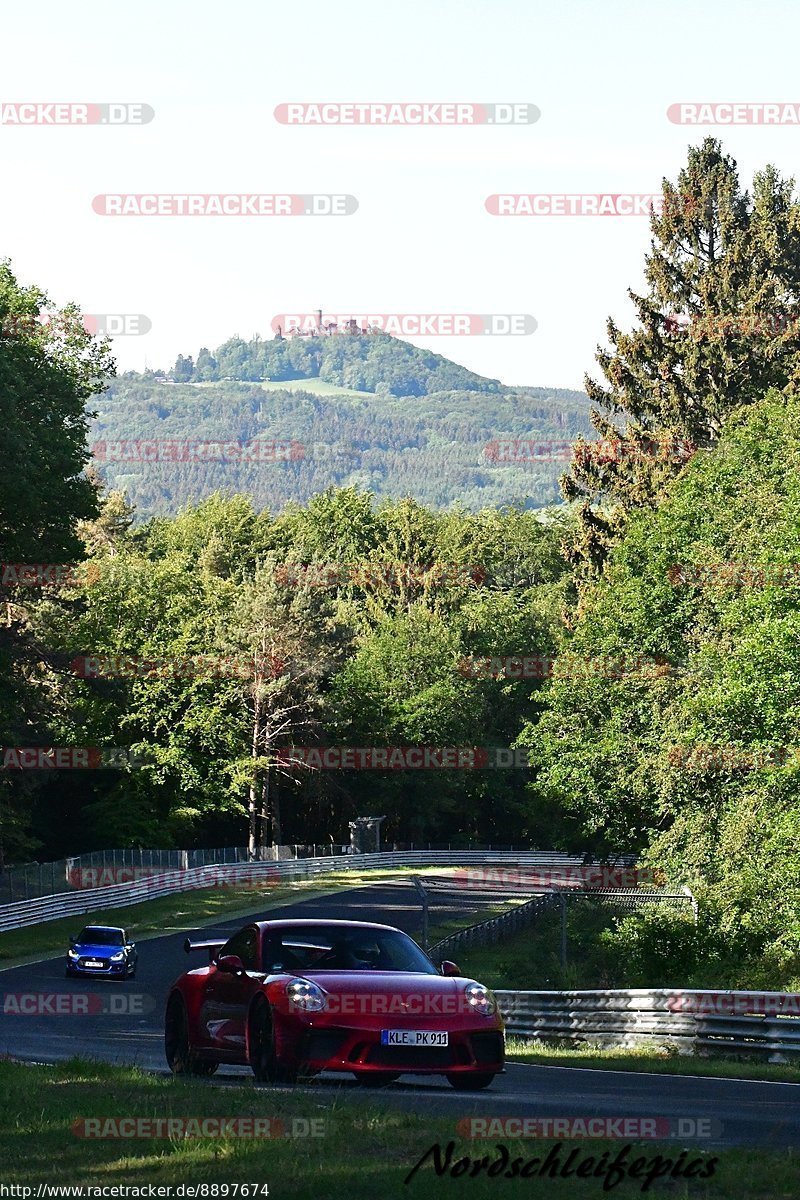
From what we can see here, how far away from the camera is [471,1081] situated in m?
13.0

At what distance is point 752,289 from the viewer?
6181 centimetres

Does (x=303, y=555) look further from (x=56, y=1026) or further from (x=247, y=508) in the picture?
(x=56, y=1026)

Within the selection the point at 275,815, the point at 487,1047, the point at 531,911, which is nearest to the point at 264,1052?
the point at 487,1047


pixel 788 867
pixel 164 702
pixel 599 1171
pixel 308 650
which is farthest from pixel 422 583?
pixel 599 1171

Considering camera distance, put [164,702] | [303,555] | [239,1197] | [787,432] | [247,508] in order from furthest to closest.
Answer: [247,508]
[303,555]
[164,702]
[787,432]
[239,1197]

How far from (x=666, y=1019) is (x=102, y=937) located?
2209 centimetres

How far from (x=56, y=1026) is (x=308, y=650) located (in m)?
64.6

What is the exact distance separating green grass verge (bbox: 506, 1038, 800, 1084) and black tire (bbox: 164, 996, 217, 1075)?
4301 mm

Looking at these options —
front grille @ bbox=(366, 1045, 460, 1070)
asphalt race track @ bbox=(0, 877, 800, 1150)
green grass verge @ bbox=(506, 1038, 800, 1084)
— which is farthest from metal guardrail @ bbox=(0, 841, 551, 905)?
front grille @ bbox=(366, 1045, 460, 1070)

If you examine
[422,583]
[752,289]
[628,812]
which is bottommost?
[628,812]

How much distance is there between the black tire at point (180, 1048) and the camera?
47.4 ft

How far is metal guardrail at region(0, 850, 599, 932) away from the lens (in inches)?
2121

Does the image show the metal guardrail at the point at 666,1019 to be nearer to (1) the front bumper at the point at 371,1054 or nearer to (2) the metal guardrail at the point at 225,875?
(1) the front bumper at the point at 371,1054

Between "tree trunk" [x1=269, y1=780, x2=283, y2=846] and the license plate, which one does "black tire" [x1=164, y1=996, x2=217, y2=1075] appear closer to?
the license plate
